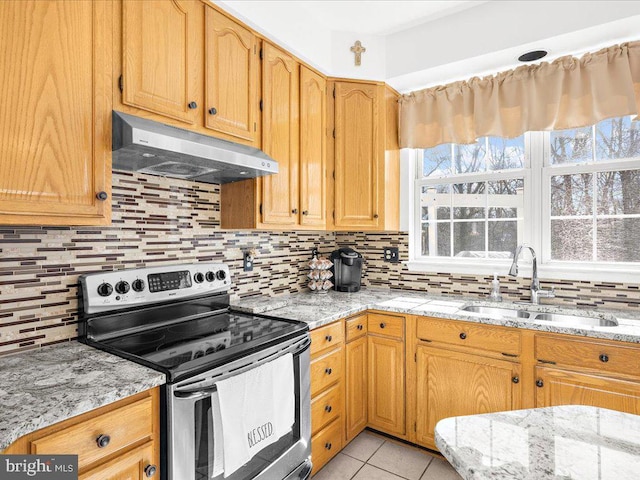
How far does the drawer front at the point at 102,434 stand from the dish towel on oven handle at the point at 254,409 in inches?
9.3

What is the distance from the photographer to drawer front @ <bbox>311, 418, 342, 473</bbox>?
1934 millimetres

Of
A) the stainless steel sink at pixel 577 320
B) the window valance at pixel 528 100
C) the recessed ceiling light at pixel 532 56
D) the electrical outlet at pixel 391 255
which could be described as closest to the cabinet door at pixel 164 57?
the window valance at pixel 528 100

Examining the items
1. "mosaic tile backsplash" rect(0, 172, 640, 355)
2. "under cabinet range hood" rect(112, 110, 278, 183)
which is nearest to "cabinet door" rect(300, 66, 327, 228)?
"mosaic tile backsplash" rect(0, 172, 640, 355)

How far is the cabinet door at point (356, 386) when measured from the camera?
220cm

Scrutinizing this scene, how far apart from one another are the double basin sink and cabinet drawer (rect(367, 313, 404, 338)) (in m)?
0.40

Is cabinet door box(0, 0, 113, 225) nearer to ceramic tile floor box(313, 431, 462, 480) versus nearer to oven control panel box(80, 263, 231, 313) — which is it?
oven control panel box(80, 263, 231, 313)

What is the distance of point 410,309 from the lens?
7.20ft

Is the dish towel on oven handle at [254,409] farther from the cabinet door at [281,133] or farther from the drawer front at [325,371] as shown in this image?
the cabinet door at [281,133]

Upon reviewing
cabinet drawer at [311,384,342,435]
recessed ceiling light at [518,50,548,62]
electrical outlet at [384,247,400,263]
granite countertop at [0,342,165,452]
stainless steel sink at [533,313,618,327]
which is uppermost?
recessed ceiling light at [518,50,548,62]

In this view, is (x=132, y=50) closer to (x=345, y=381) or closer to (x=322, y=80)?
(x=322, y=80)

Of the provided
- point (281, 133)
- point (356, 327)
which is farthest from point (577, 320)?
point (281, 133)

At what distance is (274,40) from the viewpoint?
6.93ft

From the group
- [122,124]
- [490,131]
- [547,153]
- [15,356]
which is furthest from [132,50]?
[547,153]

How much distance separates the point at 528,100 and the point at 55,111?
8.17 ft
